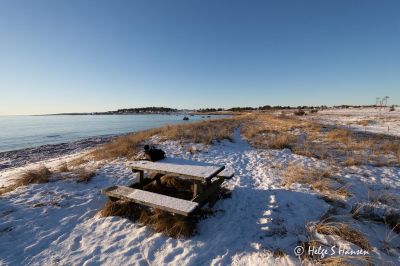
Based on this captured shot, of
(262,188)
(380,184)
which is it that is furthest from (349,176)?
(262,188)

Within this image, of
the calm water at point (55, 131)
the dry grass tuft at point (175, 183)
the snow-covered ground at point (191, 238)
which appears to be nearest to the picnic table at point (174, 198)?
the snow-covered ground at point (191, 238)

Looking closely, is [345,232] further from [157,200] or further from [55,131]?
[55,131]

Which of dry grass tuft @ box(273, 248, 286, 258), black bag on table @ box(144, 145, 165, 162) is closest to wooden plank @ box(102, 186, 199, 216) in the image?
black bag on table @ box(144, 145, 165, 162)

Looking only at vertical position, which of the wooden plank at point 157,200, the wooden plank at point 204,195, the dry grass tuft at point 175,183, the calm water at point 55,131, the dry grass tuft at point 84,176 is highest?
the wooden plank at point 157,200

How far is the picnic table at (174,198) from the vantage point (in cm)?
370

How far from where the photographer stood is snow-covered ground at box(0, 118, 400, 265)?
3135mm

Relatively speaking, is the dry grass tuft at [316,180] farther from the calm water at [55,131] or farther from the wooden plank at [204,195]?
the calm water at [55,131]

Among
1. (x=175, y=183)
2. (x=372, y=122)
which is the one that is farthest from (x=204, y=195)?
(x=372, y=122)

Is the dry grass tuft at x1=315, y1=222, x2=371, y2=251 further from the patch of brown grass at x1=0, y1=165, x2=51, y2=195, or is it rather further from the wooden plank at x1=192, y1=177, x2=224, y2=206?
the patch of brown grass at x1=0, y1=165, x2=51, y2=195

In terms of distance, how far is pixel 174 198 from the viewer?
397cm

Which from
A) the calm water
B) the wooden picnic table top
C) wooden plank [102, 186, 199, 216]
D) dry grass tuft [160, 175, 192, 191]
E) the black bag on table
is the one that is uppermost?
the black bag on table

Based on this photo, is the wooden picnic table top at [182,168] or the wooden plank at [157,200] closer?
the wooden plank at [157,200]

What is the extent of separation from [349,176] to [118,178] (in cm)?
738

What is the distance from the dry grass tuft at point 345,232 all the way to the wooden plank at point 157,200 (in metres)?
2.25
